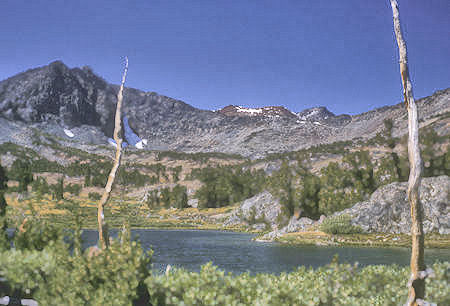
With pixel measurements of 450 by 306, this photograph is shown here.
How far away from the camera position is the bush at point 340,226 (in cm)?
4729

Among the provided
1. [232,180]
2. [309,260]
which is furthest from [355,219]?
[232,180]

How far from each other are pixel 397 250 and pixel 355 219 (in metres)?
11.7

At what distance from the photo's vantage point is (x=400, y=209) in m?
48.2

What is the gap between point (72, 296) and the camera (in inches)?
338

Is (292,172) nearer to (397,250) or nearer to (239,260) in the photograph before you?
(397,250)

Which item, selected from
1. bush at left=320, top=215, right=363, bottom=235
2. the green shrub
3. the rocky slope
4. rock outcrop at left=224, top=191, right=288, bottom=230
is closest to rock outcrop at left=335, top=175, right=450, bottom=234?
the rocky slope

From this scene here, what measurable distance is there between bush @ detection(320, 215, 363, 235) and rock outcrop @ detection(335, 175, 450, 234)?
76 cm

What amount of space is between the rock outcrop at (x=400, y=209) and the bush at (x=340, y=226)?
0.76 meters

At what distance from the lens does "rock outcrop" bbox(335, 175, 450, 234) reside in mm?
45469

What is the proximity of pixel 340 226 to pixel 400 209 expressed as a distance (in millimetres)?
7893

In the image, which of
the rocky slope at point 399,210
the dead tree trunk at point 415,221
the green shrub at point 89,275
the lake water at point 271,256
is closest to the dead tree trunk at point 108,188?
the green shrub at point 89,275

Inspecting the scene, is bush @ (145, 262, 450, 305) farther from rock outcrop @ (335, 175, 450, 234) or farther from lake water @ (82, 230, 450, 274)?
rock outcrop @ (335, 175, 450, 234)

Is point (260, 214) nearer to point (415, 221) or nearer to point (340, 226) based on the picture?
point (340, 226)

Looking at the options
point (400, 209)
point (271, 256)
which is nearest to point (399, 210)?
point (400, 209)
